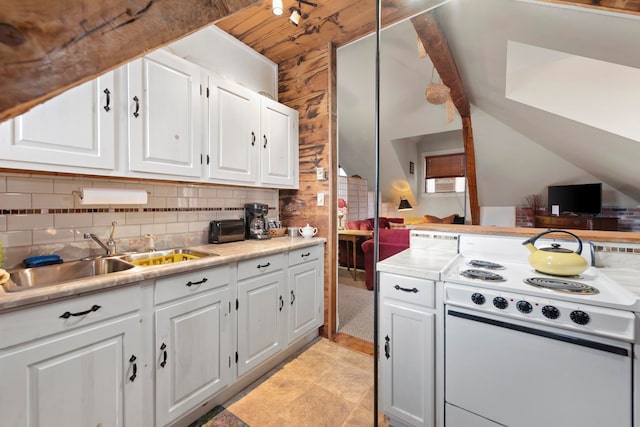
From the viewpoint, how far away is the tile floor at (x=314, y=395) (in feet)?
5.01

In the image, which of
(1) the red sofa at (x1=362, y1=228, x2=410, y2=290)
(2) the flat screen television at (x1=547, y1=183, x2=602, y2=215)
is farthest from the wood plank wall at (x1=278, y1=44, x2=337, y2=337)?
(2) the flat screen television at (x1=547, y1=183, x2=602, y2=215)

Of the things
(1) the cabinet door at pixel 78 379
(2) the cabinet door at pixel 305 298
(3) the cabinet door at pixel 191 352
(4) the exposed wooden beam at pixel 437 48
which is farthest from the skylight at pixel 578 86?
(1) the cabinet door at pixel 78 379

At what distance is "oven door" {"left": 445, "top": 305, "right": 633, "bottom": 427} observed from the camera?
0.97 m

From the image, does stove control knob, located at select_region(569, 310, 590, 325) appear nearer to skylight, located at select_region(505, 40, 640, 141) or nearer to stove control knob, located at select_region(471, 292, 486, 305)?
stove control knob, located at select_region(471, 292, 486, 305)

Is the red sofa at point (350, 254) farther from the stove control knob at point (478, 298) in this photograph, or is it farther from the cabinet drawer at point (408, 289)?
the stove control knob at point (478, 298)

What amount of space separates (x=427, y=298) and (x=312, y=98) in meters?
2.04

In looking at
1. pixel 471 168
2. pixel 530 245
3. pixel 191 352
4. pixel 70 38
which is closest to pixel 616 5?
pixel 530 245

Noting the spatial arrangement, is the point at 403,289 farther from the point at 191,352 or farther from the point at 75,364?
the point at 75,364

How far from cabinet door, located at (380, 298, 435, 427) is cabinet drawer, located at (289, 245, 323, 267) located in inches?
33.5

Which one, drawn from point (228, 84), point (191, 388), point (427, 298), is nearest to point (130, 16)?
point (427, 298)

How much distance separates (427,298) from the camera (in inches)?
52.4

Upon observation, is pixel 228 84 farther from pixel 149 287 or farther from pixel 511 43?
pixel 511 43

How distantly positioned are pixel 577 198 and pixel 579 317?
201 inches

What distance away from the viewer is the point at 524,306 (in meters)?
1.10
